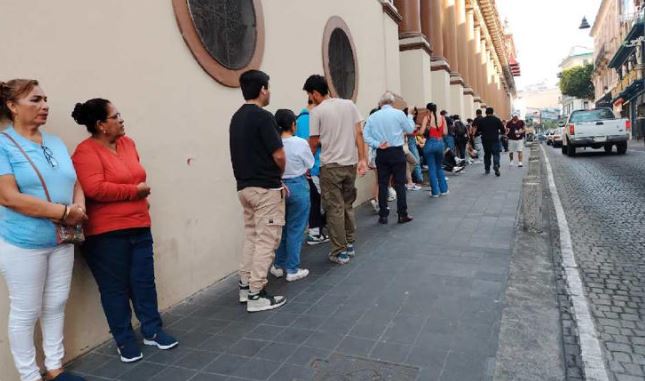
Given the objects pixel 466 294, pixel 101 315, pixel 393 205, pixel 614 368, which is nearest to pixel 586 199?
pixel 393 205

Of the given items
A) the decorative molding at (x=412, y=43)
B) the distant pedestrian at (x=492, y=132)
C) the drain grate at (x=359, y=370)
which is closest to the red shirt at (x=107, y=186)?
the drain grate at (x=359, y=370)

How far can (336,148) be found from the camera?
4895mm

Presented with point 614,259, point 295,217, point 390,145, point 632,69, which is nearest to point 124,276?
point 295,217

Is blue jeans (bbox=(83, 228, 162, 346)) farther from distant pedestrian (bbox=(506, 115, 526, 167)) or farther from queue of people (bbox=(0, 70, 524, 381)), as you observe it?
distant pedestrian (bbox=(506, 115, 526, 167))

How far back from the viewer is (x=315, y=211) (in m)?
6.01

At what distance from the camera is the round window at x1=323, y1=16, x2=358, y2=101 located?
24.7ft

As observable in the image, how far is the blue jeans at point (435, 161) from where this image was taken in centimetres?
875

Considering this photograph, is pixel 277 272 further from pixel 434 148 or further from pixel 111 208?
pixel 434 148

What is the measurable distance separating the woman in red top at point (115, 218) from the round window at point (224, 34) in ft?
4.92

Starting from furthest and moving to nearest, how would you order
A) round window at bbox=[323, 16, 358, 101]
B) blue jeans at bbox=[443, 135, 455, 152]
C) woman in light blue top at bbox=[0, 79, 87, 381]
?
blue jeans at bbox=[443, 135, 455, 152]
round window at bbox=[323, 16, 358, 101]
woman in light blue top at bbox=[0, 79, 87, 381]

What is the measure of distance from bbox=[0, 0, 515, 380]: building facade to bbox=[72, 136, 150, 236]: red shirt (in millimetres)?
303

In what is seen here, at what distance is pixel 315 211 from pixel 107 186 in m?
3.26

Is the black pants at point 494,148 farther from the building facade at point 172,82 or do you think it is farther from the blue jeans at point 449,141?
the building facade at point 172,82

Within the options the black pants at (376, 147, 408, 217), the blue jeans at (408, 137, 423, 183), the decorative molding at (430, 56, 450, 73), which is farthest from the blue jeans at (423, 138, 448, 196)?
the decorative molding at (430, 56, 450, 73)
